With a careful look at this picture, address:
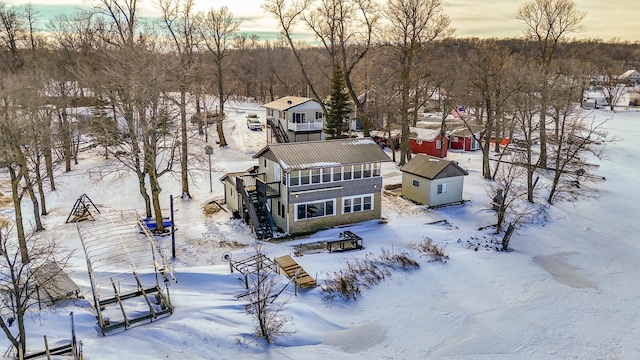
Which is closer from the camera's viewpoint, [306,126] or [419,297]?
[419,297]

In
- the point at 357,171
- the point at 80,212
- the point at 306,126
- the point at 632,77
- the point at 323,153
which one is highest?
the point at 632,77

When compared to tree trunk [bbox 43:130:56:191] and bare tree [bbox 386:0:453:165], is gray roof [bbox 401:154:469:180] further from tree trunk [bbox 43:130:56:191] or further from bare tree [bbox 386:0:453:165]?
tree trunk [bbox 43:130:56:191]

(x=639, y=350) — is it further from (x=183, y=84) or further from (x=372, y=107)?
(x=372, y=107)

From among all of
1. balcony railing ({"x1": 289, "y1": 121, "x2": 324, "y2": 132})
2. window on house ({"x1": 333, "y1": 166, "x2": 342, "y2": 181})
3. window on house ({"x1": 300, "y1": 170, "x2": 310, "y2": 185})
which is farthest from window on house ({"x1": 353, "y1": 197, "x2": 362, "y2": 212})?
balcony railing ({"x1": 289, "y1": 121, "x2": 324, "y2": 132})

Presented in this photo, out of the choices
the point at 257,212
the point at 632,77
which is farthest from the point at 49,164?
the point at 632,77

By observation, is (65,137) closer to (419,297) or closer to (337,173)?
(337,173)

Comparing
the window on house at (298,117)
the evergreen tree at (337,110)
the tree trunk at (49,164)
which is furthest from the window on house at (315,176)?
the window on house at (298,117)

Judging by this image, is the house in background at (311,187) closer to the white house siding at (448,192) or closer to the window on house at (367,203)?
the window on house at (367,203)
